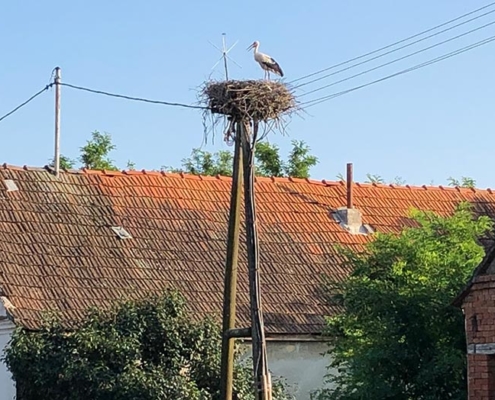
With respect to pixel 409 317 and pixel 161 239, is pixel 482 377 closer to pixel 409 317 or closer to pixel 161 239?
pixel 409 317

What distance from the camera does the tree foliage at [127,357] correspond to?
695 inches

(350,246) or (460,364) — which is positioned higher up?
(350,246)

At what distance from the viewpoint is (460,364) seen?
1609 centimetres

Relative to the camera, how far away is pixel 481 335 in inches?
557

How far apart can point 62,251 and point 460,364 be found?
27.3 ft

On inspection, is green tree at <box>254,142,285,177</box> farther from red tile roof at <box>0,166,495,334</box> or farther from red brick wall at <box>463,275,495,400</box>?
red brick wall at <box>463,275,495,400</box>

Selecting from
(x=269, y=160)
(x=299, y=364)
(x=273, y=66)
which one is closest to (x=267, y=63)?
(x=273, y=66)

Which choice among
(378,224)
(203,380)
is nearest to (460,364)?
(203,380)

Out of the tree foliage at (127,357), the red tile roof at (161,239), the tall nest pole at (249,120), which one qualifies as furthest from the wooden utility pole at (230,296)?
the red tile roof at (161,239)

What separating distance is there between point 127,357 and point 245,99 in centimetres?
511

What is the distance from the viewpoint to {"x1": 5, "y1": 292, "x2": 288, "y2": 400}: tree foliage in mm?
17656

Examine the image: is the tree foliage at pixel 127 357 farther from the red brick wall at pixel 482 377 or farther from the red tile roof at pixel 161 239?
the red brick wall at pixel 482 377

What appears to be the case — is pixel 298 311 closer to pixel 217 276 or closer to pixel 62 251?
pixel 217 276

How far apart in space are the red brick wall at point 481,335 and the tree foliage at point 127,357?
4.81 metres
